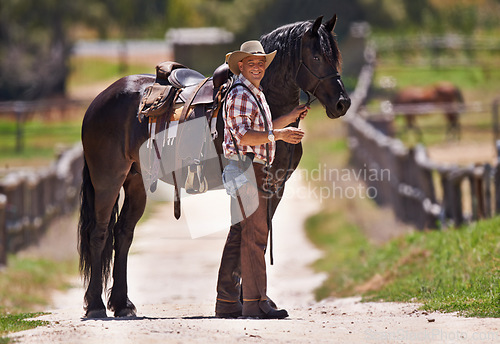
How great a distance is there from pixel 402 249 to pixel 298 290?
129 centimetres

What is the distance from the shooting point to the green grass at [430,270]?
21.8 feet

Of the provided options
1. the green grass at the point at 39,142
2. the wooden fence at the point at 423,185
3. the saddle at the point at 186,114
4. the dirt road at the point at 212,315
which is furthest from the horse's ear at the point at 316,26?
the green grass at the point at 39,142

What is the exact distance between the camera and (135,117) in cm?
690

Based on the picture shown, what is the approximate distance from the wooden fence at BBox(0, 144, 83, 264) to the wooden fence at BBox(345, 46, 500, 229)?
550cm

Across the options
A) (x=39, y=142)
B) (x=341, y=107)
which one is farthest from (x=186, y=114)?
(x=39, y=142)

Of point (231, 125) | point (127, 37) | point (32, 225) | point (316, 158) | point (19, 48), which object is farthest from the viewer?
point (127, 37)

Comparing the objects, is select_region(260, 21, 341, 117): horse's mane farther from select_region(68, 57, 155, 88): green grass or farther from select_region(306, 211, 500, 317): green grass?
select_region(68, 57, 155, 88): green grass

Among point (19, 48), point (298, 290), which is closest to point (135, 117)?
point (298, 290)

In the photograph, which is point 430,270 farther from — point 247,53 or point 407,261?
point 247,53

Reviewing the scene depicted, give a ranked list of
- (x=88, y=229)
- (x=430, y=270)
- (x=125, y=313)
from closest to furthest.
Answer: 1. (x=125, y=313)
2. (x=88, y=229)
3. (x=430, y=270)

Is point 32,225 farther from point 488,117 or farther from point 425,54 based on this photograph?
point 425,54

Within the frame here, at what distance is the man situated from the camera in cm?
575

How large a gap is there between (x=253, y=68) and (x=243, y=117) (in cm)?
35

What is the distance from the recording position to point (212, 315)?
6.96 metres
